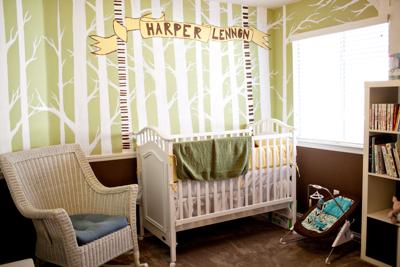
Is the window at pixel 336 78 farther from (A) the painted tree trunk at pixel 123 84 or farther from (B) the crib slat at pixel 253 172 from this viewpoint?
(A) the painted tree trunk at pixel 123 84

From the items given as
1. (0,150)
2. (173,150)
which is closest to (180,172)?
(173,150)

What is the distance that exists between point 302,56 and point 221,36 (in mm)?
891

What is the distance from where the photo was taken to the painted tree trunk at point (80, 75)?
318 cm

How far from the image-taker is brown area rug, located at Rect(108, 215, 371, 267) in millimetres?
2932

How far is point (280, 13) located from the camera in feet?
13.3

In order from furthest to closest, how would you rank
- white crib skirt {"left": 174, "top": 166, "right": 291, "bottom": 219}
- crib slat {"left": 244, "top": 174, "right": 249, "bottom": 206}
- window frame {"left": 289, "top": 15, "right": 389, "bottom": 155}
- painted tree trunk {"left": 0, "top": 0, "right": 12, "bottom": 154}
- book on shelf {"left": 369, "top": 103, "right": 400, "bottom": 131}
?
crib slat {"left": 244, "top": 174, "right": 249, "bottom": 206}, window frame {"left": 289, "top": 15, "right": 389, "bottom": 155}, white crib skirt {"left": 174, "top": 166, "right": 291, "bottom": 219}, painted tree trunk {"left": 0, "top": 0, "right": 12, "bottom": 154}, book on shelf {"left": 369, "top": 103, "right": 400, "bottom": 131}

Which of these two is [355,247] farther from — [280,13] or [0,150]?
[0,150]

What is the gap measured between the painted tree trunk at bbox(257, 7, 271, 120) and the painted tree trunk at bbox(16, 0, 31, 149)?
240cm

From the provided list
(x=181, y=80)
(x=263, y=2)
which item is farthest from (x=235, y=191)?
(x=263, y=2)

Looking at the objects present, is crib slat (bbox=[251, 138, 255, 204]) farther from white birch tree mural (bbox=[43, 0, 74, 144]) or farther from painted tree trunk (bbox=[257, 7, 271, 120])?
white birch tree mural (bbox=[43, 0, 74, 144])

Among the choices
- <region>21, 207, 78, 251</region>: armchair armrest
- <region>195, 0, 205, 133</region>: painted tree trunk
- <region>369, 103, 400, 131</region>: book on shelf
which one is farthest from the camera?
<region>195, 0, 205, 133</region>: painted tree trunk

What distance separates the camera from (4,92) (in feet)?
9.48

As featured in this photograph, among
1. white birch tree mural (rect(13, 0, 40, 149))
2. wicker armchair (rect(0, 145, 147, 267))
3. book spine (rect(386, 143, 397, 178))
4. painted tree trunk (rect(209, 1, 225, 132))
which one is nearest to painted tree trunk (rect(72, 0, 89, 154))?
wicker armchair (rect(0, 145, 147, 267))

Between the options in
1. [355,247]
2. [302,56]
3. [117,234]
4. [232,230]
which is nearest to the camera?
[117,234]
